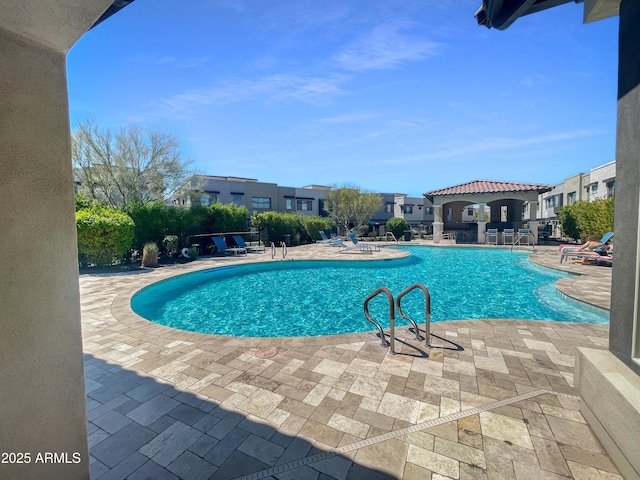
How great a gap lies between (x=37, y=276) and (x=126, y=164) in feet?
58.5

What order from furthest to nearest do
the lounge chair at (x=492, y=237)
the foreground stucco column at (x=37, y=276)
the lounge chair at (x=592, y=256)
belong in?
the lounge chair at (x=492, y=237) < the lounge chair at (x=592, y=256) < the foreground stucco column at (x=37, y=276)

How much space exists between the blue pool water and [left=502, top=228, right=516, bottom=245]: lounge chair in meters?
7.52

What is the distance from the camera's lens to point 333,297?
834cm

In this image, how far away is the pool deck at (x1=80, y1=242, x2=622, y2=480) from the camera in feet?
7.03

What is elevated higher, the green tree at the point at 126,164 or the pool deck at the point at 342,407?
the green tree at the point at 126,164

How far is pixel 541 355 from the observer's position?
381 centimetres

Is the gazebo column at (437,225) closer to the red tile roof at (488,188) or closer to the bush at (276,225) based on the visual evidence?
the red tile roof at (488,188)

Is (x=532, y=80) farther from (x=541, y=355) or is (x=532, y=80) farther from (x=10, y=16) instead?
(x=10, y=16)

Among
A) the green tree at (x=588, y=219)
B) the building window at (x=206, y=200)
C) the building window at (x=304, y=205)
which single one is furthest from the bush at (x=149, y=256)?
the building window at (x=304, y=205)

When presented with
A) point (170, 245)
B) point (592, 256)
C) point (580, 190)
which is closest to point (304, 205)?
point (170, 245)

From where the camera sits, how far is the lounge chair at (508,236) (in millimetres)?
19852

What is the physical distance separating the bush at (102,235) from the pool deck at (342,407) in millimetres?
8142

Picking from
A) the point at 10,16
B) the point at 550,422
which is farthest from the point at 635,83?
the point at 10,16

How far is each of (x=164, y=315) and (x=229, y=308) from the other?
5.01 ft
